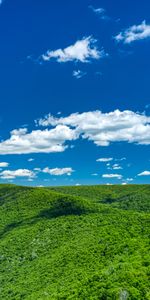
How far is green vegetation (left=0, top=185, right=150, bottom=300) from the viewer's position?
6175 cm

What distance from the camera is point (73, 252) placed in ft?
288

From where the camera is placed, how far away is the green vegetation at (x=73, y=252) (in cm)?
6175

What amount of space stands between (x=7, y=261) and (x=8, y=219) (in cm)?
3898

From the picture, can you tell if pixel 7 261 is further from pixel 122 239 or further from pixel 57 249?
pixel 122 239

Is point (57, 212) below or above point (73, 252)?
above

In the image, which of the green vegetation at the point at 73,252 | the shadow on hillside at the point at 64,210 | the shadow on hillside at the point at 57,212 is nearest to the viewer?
the green vegetation at the point at 73,252

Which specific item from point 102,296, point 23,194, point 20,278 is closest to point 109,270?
point 102,296

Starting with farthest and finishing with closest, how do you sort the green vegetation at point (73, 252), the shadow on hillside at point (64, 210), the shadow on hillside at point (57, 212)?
the shadow on hillside at point (57, 212) < the shadow on hillside at point (64, 210) < the green vegetation at point (73, 252)

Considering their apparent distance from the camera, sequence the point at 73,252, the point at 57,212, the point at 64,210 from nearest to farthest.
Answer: the point at 73,252 → the point at 64,210 → the point at 57,212

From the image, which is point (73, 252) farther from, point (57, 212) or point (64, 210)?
point (57, 212)

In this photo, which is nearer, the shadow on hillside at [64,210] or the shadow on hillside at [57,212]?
the shadow on hillside at [64,210]

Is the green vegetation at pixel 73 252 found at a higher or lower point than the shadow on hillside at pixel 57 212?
lower

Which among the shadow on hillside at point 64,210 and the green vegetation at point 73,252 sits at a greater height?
the shadow on hillside at point 64,210

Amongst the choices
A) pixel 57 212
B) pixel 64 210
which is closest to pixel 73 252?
pixel 64 210
